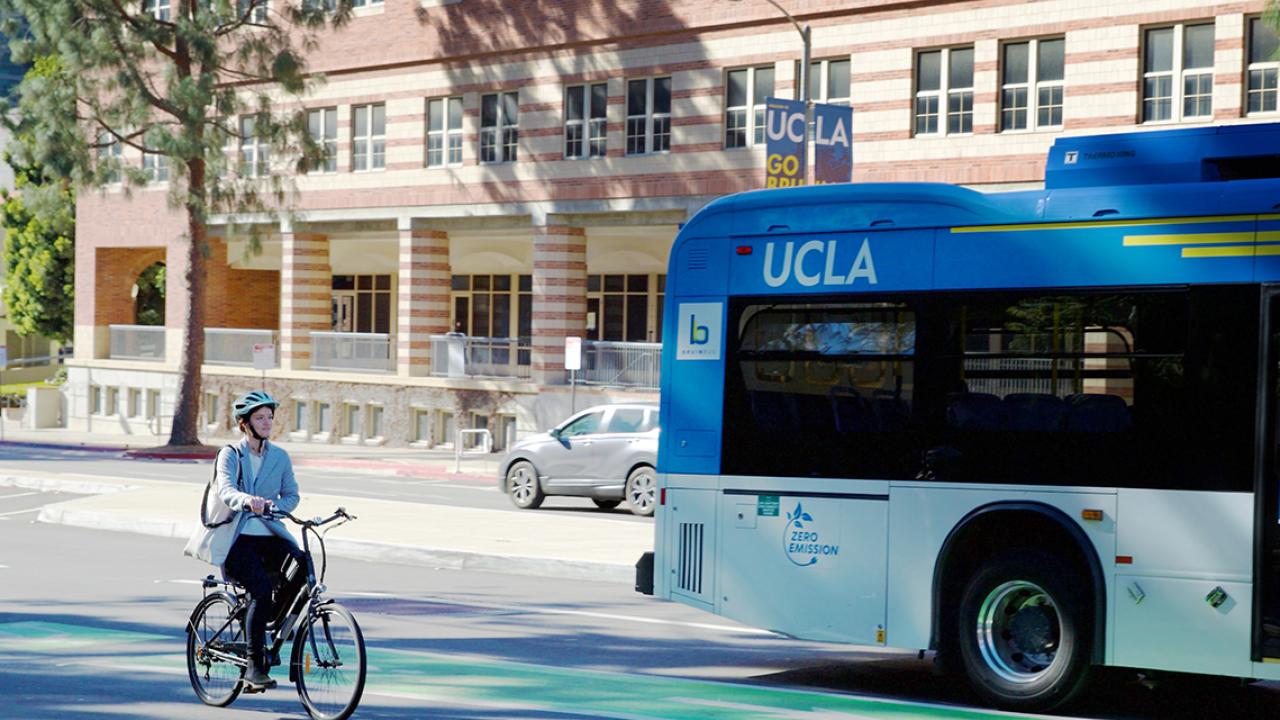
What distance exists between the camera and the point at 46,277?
210ft

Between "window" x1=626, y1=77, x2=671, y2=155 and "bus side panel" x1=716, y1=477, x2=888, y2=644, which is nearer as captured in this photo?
"bus side panel" x1=716, y1=477, x2=888, y2=644

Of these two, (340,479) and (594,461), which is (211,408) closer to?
(340,479)

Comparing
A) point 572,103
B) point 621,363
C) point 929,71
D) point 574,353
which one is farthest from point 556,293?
point 929,71

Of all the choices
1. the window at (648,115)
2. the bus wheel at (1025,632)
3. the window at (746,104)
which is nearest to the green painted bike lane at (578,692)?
the bus wheel at (1025,632)

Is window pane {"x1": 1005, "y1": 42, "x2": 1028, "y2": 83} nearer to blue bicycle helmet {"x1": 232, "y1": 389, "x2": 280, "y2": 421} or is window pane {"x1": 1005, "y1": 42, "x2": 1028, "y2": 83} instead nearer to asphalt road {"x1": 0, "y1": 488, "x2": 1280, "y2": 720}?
asphalt road {"x1": 0, "y1": 488, "x2": 1280, "y2": 720}

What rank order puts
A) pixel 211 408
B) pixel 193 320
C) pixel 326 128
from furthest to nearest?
pixel 211 408
pixel 326 128
pixel 193 320

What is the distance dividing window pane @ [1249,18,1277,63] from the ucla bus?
20.4 m

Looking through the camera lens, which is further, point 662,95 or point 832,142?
point 662,95

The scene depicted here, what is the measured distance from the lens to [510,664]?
451 inches

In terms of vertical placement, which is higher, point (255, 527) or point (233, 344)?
point (233, 344)

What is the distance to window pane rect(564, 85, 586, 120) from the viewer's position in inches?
1571

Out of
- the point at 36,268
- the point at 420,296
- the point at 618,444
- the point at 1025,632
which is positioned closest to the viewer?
the point at 1025,632

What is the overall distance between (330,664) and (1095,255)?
477cm

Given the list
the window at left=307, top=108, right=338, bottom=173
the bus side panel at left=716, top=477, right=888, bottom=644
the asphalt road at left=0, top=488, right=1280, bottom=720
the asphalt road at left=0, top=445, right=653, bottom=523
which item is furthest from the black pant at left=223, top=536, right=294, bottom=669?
the window at left=307, top=108, right=338, bottom=173
